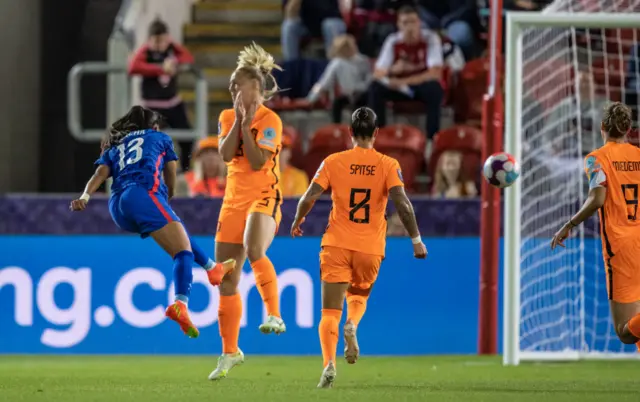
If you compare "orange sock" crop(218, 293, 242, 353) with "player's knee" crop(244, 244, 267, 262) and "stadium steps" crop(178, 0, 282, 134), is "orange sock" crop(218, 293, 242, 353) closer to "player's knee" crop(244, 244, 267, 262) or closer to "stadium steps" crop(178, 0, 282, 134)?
"player's knee" crop(244, 244, 267, 262)

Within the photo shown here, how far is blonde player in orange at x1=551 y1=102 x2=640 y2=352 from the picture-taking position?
315 inches

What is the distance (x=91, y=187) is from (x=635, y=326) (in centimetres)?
329

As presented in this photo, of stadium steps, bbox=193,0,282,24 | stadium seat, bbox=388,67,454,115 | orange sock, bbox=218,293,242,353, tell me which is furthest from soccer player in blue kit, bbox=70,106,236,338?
stadium steps, bbox=193,0,282,24

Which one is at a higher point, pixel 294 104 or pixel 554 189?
pixel 294 104

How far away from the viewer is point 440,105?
14.4 m

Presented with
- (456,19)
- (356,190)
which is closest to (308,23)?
(456,19)

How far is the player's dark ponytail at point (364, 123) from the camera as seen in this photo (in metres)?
7.89

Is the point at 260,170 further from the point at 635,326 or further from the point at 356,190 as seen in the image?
the point at 635,326

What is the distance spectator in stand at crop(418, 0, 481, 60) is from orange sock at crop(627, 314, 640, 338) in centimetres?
765

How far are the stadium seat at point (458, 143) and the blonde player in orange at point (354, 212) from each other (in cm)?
528

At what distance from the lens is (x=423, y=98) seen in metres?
14.3

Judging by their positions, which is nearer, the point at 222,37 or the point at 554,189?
the point at 554,189

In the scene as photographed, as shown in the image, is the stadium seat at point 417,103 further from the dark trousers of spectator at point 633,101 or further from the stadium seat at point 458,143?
the dark trousers of spectator at point 633,101

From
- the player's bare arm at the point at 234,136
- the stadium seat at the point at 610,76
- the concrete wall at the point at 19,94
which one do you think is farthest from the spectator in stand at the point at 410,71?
the player's bare arm at the point at 234,136
